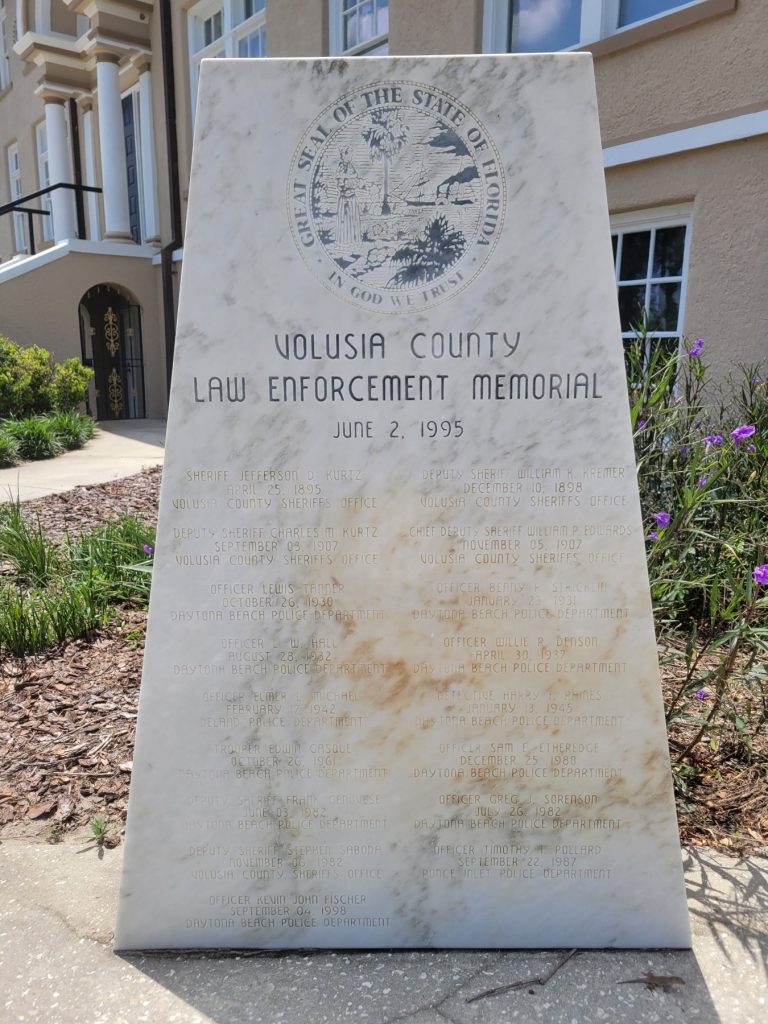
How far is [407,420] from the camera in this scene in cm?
184

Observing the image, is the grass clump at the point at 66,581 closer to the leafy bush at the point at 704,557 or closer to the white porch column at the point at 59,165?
the leafy bush at the point at 704,557

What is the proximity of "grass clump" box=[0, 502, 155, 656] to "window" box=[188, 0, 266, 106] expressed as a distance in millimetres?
8131

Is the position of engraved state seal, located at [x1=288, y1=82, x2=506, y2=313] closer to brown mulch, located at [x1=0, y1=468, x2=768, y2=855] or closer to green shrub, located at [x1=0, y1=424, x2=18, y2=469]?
brown mulch, located at [x1=0, y1=468, x2=768, y2=855]

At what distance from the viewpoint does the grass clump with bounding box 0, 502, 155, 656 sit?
3.61m

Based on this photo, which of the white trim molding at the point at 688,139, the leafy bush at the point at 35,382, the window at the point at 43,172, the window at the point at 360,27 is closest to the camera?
the white trim molding at the point at 688,139

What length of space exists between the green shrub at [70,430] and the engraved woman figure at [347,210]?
8739 mm

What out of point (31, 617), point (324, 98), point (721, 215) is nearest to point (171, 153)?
point (721, 215)

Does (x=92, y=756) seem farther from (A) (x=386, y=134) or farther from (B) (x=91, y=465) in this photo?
(B) (x=91, y=465)

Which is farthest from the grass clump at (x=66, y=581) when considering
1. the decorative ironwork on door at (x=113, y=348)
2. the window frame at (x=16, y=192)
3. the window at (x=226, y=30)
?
the window frame at (x=16, y=192)

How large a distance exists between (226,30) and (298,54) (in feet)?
8.60

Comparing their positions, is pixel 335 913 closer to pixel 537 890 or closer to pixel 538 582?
pixel 537 890

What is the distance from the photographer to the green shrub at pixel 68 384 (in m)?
10.8

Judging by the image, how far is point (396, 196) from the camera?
5.87 ft

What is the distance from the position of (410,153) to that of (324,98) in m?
0.24
